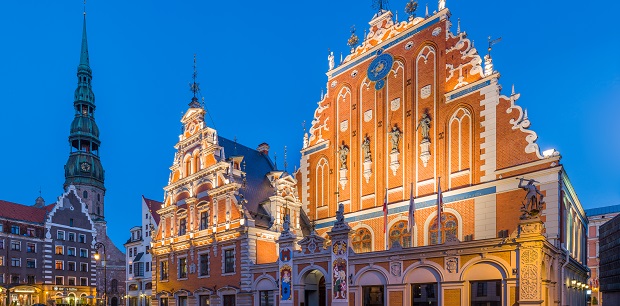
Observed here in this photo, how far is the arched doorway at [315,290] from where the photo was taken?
26981 millimetres

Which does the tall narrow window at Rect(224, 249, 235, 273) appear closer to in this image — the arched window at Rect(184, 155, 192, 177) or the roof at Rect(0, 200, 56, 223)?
the arched window at Rect(184, 155, 192, 177)

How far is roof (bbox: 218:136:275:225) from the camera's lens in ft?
103

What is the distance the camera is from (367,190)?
89.9ft

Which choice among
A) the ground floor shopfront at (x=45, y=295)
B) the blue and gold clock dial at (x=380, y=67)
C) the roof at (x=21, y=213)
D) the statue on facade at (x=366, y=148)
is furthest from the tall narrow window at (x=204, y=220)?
the roof at (x=21, y=213)

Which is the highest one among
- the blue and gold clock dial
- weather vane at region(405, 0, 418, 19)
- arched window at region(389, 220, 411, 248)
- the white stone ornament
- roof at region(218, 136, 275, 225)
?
weather vane at region(405, 0, 418, 19)

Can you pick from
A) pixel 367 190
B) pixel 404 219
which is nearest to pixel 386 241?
pixel 404 219

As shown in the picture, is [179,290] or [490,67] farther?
[179,290]

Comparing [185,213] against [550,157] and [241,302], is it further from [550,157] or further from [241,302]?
[550,157]

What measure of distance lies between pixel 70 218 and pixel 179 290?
1367 inches

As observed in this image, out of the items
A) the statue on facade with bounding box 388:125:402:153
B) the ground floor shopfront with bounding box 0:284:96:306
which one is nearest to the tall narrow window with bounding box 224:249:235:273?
the statue on facade with bounding box 388:125:402:153

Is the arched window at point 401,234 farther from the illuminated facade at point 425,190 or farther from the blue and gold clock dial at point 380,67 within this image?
the blue and gold clock dial at point 380,67

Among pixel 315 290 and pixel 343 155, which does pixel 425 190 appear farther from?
pixel 315 290

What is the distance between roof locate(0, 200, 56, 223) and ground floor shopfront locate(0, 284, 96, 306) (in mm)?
7973

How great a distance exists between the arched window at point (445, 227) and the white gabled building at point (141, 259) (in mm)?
33415
